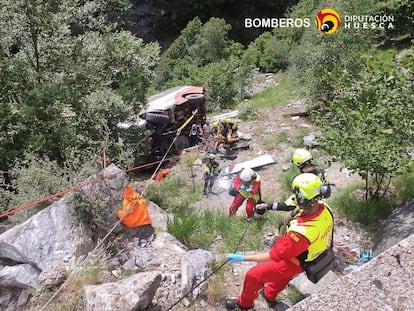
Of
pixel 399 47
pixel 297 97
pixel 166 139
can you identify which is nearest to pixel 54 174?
pixel 166 139

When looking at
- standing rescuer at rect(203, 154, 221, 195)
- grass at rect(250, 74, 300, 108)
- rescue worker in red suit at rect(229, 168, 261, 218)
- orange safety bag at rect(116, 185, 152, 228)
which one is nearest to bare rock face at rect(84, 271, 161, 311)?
orange safety bag at rect(116, 185, 152, 228)

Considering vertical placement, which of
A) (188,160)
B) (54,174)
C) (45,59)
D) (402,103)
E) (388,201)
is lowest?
(188,160)

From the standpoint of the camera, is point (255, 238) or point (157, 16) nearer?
point (255, 238)

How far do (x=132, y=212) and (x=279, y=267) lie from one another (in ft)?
6.70

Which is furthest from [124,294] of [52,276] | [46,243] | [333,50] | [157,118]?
[333,50]

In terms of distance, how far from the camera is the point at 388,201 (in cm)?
591

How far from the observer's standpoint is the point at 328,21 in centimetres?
1185

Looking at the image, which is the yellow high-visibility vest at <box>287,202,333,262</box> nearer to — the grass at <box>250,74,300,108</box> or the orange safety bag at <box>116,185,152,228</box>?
the orange safety bag at <box>116,185,152,228</box>

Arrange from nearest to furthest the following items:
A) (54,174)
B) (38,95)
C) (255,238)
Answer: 1. (255,238)
2. (54,174)
3. (38,95)

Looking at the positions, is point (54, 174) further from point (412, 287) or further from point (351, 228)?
point (412, 287)

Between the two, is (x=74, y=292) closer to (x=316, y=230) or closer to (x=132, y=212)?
(x=132, y=212)

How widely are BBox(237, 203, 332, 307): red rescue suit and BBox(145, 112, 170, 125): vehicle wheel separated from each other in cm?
727

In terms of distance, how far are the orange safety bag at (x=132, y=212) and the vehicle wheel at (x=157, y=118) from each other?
18.7 feet

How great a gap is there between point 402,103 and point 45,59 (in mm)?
6973
